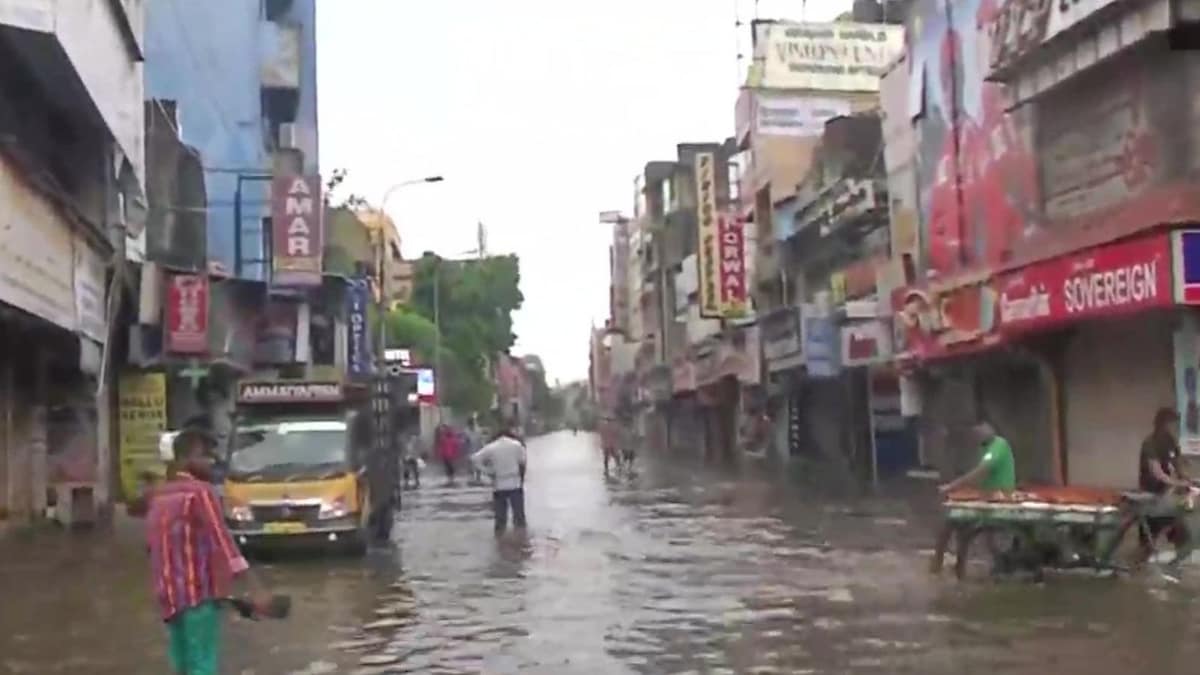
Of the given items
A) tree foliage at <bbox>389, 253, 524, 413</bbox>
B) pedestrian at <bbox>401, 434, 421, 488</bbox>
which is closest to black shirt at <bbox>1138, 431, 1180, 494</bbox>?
pedestrian at <bbox>401, 434, 421, 488</bbox>

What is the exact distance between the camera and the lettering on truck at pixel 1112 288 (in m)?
22.1

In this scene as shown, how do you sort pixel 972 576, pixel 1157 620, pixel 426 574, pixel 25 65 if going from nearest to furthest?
pixel 1157 620 → pixel 972 576 → pixel 426 574 → pixel 25 65

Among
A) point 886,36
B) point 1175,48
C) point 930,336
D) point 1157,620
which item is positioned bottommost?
point 1157,620

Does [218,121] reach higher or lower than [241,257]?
higher

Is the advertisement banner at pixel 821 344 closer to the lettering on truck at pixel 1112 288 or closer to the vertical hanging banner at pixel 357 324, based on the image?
the vertical hanging banner at pixel 357 324

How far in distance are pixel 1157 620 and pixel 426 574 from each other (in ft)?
30.5

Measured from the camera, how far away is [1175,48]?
907 inches

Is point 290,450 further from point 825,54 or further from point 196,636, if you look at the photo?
point 825,54

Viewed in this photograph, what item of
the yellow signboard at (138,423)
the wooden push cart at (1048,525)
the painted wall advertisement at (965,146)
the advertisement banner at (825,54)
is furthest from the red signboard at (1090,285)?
the advertisement banner at (825,54)

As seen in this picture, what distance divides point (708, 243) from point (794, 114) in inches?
211

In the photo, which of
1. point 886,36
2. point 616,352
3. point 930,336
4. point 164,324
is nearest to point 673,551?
point 930,336

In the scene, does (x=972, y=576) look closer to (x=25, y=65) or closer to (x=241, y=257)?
(x=25, y=65)

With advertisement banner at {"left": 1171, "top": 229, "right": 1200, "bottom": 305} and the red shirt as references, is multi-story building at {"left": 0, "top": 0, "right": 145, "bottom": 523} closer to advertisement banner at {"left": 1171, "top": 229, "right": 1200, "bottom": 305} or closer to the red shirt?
the red shirt

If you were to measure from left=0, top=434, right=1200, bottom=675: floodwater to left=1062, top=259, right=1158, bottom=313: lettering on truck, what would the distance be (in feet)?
12.9
